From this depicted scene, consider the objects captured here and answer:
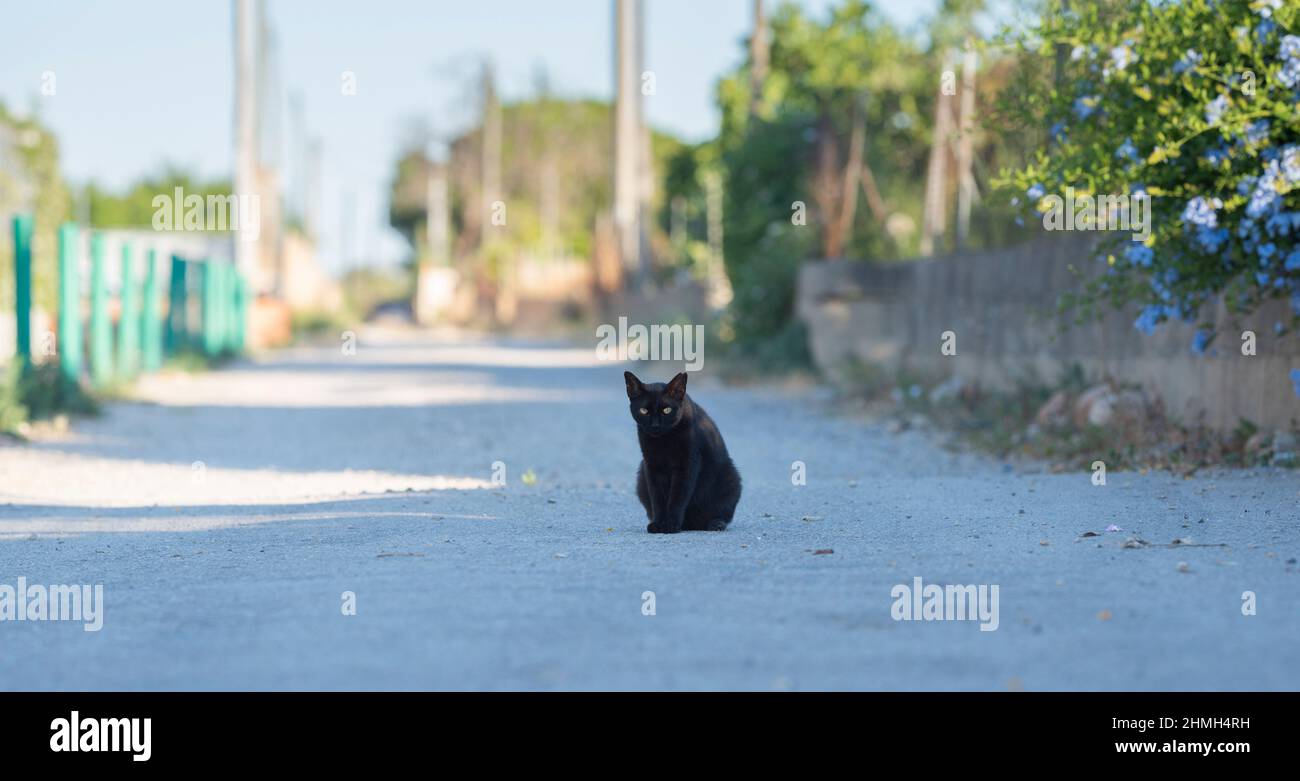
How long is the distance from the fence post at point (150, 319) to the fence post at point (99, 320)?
327 centimetres

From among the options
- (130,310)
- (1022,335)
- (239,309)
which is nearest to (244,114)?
(239,309)

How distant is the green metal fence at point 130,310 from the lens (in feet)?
53.9

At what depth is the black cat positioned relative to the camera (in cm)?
752

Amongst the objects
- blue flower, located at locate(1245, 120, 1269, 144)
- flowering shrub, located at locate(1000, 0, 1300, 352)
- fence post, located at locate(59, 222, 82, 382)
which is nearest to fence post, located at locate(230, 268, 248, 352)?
fence post, located at locate(59, 222, 82, 382)

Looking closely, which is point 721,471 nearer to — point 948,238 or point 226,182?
point 948,238

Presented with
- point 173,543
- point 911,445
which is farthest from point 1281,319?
point 173,543

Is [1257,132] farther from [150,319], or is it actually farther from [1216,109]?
[150,319]

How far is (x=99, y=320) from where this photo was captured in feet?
61.7

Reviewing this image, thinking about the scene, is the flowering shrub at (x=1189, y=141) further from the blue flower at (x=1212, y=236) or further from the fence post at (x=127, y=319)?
the fence post at (x=127, y=319)

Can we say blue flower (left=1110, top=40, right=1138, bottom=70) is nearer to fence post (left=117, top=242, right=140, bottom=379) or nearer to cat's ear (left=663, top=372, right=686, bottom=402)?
cat's ear (left=663, top=372, right=686, bottom=402)

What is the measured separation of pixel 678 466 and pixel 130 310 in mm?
15401

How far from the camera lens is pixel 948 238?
23953 mm

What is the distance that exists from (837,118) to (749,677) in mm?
22073

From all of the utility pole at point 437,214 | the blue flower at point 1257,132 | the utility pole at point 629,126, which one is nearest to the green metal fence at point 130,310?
the utility pole at point 629,126
